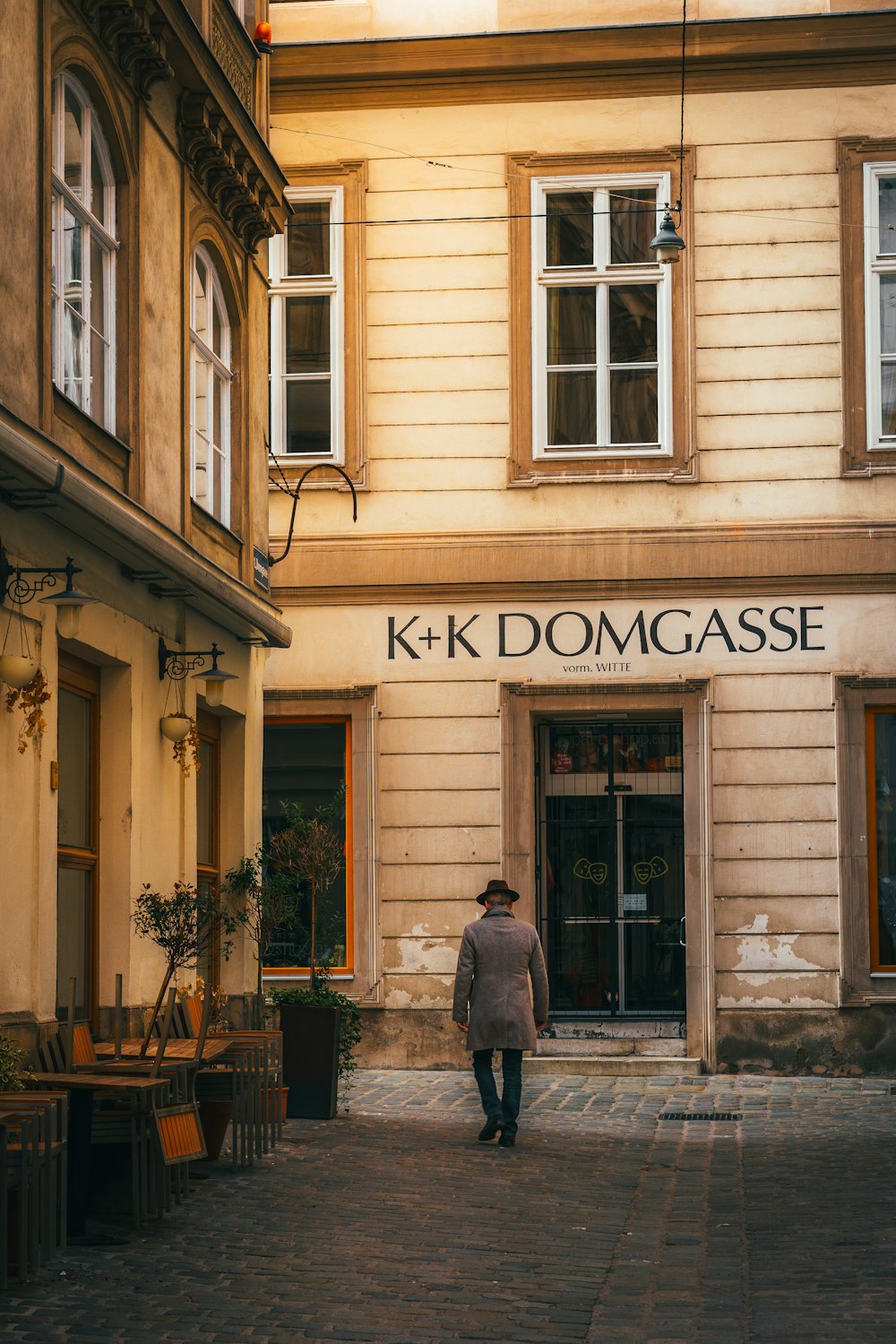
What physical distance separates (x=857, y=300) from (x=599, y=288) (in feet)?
7.91

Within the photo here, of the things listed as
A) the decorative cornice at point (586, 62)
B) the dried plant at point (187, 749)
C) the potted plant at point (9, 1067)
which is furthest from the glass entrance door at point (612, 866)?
the potted plant at point (9, 1067)

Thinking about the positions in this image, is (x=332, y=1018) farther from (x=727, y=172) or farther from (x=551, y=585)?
(x=727, y=172)

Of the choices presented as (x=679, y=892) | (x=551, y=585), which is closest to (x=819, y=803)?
(x=679, y=892)

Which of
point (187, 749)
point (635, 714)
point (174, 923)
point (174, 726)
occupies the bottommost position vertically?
point (174, 923)

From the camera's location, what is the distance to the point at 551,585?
18.2 m

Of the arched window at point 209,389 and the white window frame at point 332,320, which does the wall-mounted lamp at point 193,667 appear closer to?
the arched window at point 209,389

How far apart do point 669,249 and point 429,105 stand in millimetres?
3353

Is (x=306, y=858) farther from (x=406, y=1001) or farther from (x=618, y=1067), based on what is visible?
(x=618, y=1067)

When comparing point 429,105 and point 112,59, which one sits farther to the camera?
point 429,105

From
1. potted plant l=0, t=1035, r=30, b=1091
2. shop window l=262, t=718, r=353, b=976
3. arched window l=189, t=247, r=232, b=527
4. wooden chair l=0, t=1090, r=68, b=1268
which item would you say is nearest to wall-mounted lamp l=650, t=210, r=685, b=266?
arched window l=189, t=247, r=232, b=527

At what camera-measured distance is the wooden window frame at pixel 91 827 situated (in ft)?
36.1

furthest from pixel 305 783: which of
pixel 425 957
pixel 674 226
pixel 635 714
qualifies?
pixel 674 226

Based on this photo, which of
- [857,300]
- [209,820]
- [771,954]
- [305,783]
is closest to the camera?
[209,820]

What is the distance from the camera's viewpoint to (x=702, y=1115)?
14469 mm
